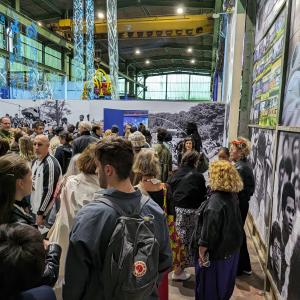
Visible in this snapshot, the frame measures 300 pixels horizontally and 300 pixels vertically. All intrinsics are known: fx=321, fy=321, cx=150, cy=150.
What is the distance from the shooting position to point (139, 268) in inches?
47.6

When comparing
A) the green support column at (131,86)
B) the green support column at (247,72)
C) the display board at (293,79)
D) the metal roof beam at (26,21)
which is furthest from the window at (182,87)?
the display board at (293,79)

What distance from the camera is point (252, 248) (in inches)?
165

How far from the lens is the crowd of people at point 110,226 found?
3.62ft

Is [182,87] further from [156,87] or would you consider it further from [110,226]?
[110,226]

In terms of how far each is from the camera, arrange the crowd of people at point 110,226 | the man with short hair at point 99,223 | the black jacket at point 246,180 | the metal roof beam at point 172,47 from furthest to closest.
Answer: the metal roof beam at point 172,47
the black jacket at point 246,180
the man with short hair at point 99,223
the crowd of people at point 110,226

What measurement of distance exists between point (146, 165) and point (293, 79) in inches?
53.6

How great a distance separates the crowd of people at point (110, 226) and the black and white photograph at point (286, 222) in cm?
36

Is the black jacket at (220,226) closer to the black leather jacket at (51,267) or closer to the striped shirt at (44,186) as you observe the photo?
the black leather jacket at (51,267)

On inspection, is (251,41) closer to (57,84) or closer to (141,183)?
(141,183)

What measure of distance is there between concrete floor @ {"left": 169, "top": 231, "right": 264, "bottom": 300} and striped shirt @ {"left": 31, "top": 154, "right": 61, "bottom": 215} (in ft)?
4.74

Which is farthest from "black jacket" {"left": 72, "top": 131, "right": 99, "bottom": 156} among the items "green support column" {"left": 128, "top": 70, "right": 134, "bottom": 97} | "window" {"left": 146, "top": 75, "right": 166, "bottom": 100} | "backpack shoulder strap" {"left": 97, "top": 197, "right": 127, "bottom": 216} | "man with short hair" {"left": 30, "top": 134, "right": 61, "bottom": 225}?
"window" {"left": 146, "top": 75, "right": 166, "bottom": 100}

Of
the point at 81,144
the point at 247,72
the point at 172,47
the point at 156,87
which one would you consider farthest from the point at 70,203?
the point at 156,87

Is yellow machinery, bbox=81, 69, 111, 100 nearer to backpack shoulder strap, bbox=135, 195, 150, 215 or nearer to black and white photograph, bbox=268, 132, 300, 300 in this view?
black and white photograph, bbox=268, 132, 300, 300

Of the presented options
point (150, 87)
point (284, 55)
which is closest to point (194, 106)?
point (284, 55)
